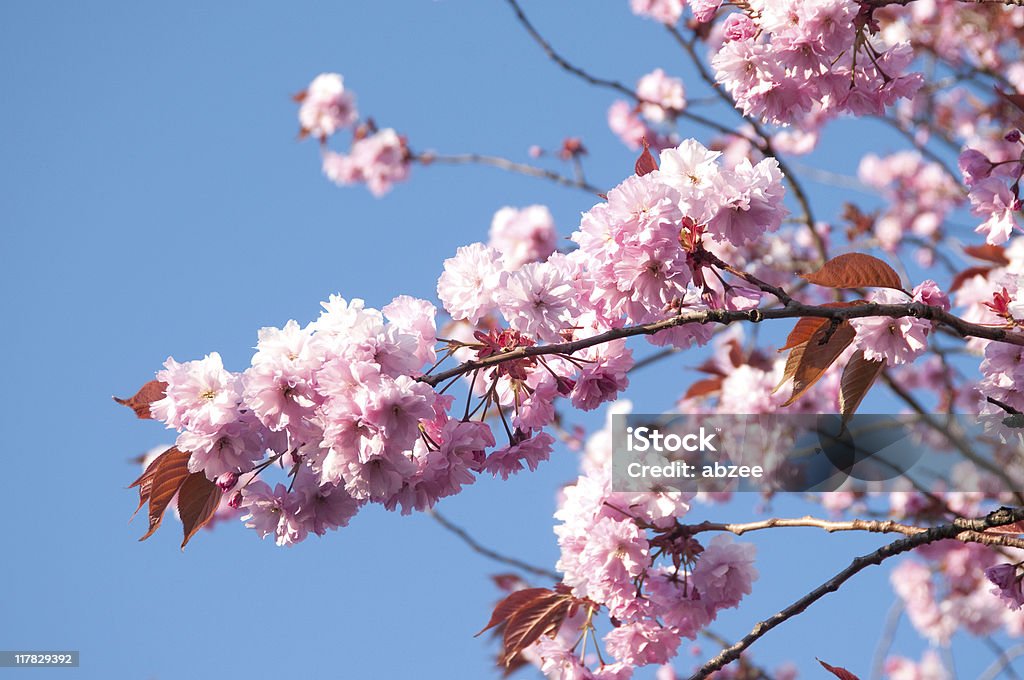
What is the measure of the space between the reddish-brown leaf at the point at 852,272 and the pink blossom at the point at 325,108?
5.91 meters

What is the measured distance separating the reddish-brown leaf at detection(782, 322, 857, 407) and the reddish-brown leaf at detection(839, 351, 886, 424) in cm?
12

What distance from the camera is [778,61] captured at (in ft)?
6.36

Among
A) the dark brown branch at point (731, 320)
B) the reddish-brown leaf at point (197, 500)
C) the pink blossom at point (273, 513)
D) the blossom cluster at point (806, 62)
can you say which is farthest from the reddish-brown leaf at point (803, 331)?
the reddish-brown leaf at point (197, 500)

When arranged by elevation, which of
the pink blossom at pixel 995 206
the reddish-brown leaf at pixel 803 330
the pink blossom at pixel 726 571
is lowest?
the pink blossom at pixel 726 571

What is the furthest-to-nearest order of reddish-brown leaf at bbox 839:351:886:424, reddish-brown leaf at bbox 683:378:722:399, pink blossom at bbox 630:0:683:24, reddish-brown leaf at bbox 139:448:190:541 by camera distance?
pink blossom at bbox 630:0:683:24
reddish-brown leaf at bbox 683:378:722:399
reddish-brown leaf at bbox 839:351:886:424
reddish-brown leaf at bbox 139:448:190:541

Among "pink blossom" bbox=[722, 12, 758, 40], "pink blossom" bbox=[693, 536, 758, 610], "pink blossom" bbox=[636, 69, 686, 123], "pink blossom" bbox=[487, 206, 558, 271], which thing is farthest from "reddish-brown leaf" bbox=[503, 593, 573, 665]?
"pink blossom" bbox=[636, 69, 686, 123]

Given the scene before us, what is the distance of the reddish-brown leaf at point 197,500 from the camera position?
1500 mm

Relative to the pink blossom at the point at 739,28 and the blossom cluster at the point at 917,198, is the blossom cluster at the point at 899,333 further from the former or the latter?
the blossom cluster at the point at 917,198

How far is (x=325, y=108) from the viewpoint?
694 centimetres

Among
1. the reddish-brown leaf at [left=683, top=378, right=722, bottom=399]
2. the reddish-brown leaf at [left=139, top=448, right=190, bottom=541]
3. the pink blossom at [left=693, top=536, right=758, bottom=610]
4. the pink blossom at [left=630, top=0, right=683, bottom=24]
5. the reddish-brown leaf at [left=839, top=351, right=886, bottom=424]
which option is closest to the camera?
the reddish-brown leaf at [left=139, top=448, right=190, bottom=541]

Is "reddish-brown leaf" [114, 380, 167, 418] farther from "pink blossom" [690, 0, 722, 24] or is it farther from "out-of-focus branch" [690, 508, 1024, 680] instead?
"pink blossom" [690, 0, 722, 24]

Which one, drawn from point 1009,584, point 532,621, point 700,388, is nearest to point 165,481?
point 532,621

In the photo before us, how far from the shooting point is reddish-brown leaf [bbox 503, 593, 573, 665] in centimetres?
204

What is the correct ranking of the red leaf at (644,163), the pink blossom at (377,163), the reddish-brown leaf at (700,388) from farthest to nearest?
the pink blossom at (377,163), the reddish-brown leaf at (700,388), the red leaf at (644,163)
